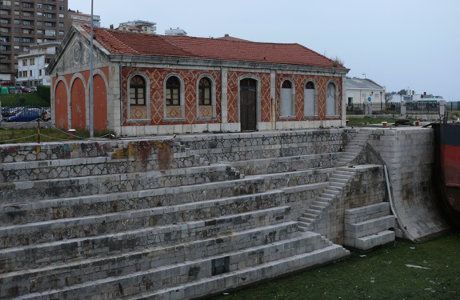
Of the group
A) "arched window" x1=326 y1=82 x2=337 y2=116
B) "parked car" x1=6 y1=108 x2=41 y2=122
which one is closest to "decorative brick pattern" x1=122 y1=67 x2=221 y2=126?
"arched window" x1=326 y1=82 x2=337 y2=116

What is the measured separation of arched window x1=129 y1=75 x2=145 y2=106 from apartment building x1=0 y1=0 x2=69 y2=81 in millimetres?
64789

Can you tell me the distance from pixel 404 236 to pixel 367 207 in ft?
6.82

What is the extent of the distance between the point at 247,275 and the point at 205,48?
13093mm

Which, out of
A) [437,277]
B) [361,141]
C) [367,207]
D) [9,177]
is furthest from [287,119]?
[9,177]

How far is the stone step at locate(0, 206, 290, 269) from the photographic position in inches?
485

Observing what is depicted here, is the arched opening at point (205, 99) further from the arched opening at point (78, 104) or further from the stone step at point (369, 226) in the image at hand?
the stone step at point (369, 226)

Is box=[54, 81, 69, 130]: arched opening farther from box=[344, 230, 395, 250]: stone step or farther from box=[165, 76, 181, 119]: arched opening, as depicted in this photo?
box=[344, 230, 395, 250]: stone step

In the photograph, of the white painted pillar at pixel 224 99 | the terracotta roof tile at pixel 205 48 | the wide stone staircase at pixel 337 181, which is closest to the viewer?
the wide stone staircase at pixel 337 181

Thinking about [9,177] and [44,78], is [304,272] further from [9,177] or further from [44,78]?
[44,78]

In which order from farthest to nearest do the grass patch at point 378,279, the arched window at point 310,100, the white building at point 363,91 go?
the white building at point 363,91 → the arched window at point 310,100 → the grass patch at point 378,279

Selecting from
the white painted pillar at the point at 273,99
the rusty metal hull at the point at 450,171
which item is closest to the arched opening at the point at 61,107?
the white painted pillar at the point at 273,99

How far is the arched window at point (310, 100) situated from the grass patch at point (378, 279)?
30.6ft

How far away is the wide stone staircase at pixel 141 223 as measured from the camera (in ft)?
41.3

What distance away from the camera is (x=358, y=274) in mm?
17281
